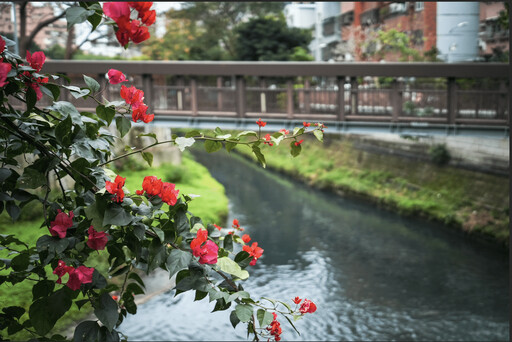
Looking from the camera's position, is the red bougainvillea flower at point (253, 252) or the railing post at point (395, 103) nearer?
the red bougainvillea flower at point (253, 252)

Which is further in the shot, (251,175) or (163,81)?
(251,175)

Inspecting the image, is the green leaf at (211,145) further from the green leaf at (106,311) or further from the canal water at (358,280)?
the canal water at (358,280)

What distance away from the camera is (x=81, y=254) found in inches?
58.4

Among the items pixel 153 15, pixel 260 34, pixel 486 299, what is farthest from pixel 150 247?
pixel 260 34

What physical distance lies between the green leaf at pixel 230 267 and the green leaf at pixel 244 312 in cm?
6

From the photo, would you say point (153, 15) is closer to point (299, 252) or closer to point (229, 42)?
point (299, 252)

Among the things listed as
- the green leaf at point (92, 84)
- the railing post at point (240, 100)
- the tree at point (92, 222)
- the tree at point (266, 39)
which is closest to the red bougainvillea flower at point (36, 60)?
the tree at point (92, 222)

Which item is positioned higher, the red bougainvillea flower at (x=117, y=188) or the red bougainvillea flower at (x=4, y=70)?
the red bougainvillea flower at (x=4, y=70)

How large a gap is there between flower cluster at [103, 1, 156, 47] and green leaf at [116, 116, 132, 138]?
0.30 meters

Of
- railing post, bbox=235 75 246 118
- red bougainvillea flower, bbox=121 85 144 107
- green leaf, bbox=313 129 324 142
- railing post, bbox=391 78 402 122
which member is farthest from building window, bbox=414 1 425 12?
red bougainvillea flower, bbox=121 85 144 107

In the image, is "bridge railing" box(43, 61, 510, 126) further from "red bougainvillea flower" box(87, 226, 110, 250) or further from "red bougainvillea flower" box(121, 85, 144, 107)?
"red bougainvillea flower" box(87, 226, 110, 250)

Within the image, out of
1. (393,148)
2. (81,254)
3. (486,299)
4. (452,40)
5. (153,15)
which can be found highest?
(452,40)

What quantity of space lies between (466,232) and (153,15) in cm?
1054

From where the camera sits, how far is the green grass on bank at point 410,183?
11297 mm
